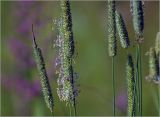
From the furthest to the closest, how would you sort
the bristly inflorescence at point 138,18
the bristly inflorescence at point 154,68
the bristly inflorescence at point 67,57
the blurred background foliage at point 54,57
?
the blurred background foliage at point 54,57
the bristly inflorescence at point 154,68
the bristly inflorescence at point 138,18
the bristly inflorescence at point 67,57

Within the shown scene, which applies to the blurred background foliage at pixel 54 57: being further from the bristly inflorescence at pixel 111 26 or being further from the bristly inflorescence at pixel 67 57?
the bristly inflorescence at pixel 67 57

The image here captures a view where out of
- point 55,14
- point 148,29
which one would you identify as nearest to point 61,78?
point 55,14

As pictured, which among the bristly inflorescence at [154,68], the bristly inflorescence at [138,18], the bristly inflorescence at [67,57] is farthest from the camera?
the bristly inflorescence at [154,68]

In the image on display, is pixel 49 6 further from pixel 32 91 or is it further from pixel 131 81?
pixel 131 81

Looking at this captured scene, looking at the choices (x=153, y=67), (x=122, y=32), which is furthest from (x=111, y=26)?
(x=153, y=67)

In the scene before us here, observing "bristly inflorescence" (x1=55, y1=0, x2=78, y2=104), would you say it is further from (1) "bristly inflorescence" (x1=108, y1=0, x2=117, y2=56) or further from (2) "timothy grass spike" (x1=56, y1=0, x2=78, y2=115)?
(1) "bristly inflorescence" (x1=108, y1=0, x2=117, y2=56)

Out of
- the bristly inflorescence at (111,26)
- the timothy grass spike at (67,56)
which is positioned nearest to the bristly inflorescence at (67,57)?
the timothy grass spike at (67,56)

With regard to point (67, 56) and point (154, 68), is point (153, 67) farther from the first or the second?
point (67, 56)
